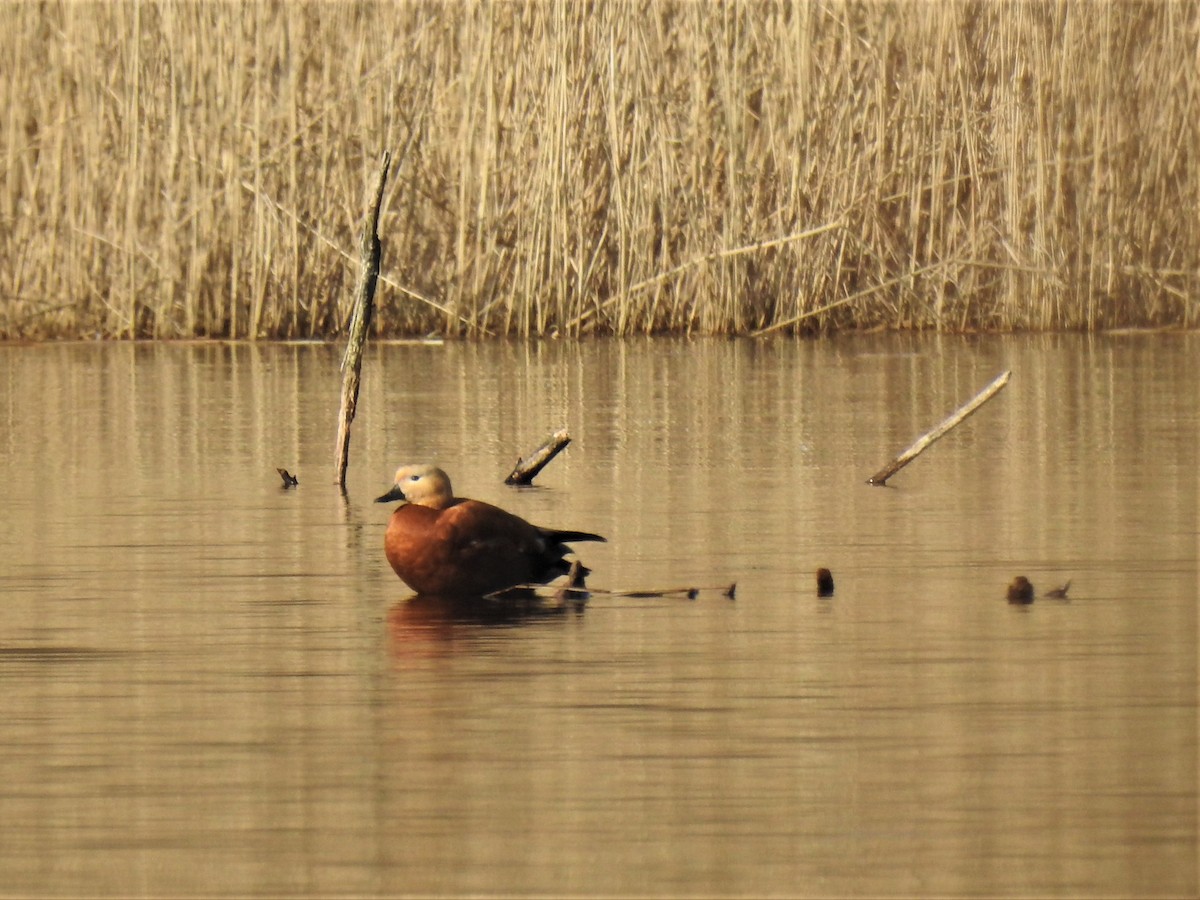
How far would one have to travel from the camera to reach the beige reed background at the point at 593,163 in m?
13.6

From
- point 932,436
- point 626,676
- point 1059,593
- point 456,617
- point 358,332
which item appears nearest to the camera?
point 626,676

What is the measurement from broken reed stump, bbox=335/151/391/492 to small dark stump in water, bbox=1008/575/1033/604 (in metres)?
2.95

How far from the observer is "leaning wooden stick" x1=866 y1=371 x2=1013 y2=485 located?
303 inches

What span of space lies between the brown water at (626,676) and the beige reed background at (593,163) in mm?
4227

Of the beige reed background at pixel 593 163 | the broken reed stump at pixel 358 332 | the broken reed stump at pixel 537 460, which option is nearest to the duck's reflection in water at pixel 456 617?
the broken reed stump at pixel 537 460

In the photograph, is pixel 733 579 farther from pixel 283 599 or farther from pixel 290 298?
pixel 290 298

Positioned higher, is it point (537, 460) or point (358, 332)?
point (358, 332)

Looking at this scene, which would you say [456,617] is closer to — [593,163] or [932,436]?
[932,436]

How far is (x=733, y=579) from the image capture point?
19.4 ft

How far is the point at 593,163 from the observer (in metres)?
13.8

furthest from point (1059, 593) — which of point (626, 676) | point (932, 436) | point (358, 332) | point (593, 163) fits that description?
point (593, 163)

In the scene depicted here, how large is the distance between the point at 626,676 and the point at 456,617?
829mm

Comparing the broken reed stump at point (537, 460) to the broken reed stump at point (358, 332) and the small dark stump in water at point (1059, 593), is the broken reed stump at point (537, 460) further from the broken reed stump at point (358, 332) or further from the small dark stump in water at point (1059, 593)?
the small dark stump in water at point (1059, 593)

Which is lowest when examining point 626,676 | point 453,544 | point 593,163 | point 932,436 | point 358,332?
Answer: point 626,676
